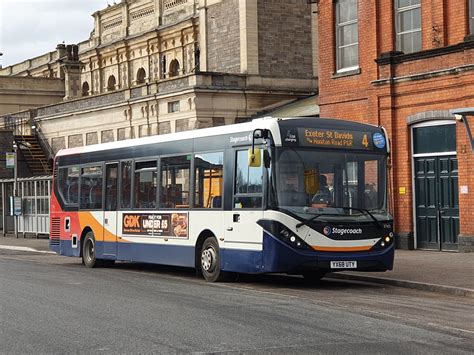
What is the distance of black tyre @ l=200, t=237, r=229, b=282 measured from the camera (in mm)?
18656

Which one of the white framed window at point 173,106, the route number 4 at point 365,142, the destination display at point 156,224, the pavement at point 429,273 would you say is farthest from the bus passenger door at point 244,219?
the white framed window at point 173,106

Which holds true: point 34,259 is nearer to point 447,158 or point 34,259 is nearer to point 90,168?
point 90,168

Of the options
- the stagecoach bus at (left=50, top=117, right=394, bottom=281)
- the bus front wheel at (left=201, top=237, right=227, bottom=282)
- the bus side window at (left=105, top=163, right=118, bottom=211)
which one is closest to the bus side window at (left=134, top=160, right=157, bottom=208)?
the stagecoach bus at (left=50, top=117, right=394, bottom=281)

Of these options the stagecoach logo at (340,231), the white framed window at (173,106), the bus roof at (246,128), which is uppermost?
the white framed window at (173,106)

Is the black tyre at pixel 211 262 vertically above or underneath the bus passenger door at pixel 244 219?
underneath

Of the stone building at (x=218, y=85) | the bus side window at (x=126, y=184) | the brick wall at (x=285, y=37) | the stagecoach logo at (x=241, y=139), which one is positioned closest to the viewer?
the stagecoach logo at (x=241, y=139)

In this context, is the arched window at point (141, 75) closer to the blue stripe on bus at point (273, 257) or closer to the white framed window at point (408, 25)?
the white framed window at point (408, 25)

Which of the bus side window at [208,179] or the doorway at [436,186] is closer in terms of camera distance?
the bus side window at [208,179]

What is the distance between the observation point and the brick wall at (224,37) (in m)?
46.2

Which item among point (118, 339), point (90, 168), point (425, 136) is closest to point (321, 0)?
point (425, 136)

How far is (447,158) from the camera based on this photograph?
25.8m

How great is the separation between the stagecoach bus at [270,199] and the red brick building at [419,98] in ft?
23.3

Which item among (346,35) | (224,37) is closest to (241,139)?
(346,35)

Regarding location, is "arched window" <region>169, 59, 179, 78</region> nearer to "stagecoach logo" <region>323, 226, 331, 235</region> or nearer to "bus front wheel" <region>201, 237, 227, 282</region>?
"bus front wheel" <region>201, 237, 227, 282</region>
